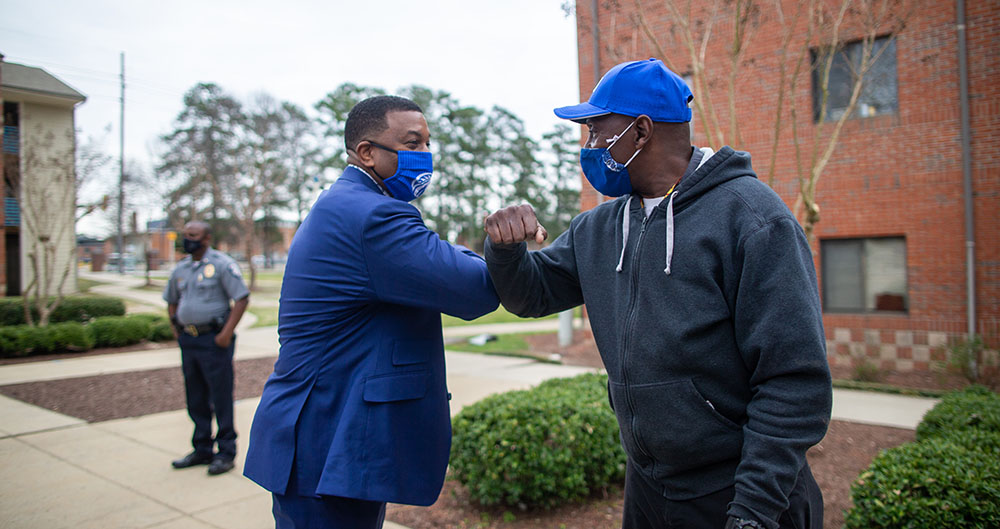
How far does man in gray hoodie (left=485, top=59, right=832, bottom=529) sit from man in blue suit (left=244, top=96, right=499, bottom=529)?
276 millimetres

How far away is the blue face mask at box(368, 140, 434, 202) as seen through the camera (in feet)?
7.65

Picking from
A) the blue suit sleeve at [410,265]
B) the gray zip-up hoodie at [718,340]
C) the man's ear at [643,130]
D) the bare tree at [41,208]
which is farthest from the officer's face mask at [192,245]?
the bare tree at [41,208]

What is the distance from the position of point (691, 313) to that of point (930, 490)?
7.69ft

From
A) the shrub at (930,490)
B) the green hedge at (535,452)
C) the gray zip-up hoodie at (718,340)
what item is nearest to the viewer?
the gray zip-up hoodie at (718,340)

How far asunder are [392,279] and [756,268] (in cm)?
110

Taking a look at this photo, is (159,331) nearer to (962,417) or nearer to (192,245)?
(192,245)

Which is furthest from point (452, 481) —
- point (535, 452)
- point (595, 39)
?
point (595, 39)

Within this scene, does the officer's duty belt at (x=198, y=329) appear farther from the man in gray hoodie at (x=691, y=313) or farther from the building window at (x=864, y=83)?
the building window at (x=864, y=83)

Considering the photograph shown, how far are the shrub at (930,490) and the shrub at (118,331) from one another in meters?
14.3

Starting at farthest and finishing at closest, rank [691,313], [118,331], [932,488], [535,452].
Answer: [118,331], [535,452], [932,488], [691,313]

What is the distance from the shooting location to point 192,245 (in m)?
5.76

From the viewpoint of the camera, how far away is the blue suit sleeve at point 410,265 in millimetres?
2037

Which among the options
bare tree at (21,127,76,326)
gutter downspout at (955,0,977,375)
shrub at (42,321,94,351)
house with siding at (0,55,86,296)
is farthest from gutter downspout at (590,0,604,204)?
house with siding at (0,55,86,296)

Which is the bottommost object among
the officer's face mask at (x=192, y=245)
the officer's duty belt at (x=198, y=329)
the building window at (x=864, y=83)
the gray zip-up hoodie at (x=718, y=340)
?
the officer's duty belt at (x=198, y=329)
